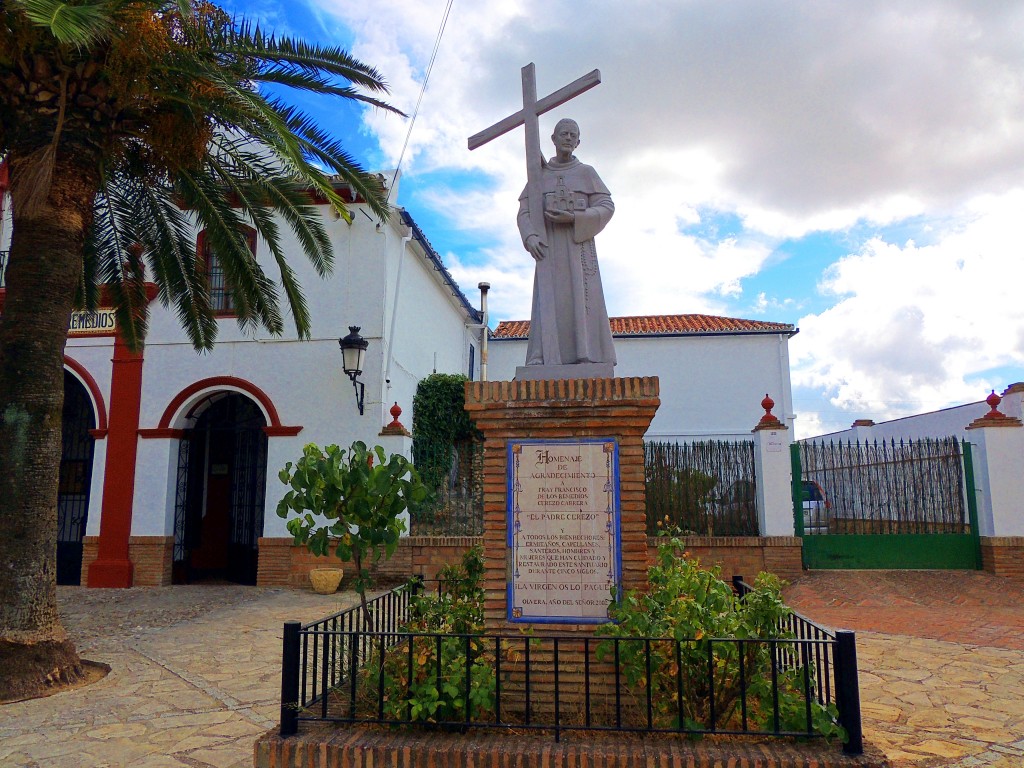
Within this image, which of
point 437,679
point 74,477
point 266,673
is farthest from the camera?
point 74,477

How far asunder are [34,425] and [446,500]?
269 inches

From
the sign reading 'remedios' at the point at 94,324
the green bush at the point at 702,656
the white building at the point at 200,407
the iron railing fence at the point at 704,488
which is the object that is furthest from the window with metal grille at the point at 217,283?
the green bush at the point at 702,656

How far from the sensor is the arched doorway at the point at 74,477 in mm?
13219

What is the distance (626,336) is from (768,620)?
16569 millimetres

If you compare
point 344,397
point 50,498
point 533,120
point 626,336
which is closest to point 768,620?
point 533,120

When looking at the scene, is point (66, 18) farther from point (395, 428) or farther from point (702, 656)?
point (395, 428)

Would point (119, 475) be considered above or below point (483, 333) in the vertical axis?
below

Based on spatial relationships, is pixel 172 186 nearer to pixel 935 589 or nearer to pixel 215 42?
pixel 215 42

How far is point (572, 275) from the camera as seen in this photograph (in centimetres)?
510

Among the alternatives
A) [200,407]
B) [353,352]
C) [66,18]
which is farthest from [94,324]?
[66,18]

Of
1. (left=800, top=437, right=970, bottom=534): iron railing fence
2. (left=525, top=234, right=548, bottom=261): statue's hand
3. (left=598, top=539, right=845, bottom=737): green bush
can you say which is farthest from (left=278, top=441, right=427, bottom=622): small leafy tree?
(left=800, top=437, right=970, bottom=534): iron railing fence

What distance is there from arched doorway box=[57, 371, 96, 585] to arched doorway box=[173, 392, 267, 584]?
1.73 meters

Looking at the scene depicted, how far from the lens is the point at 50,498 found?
681cm

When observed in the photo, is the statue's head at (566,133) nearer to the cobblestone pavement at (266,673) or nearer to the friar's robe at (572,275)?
the friar's robe at (572,275)
